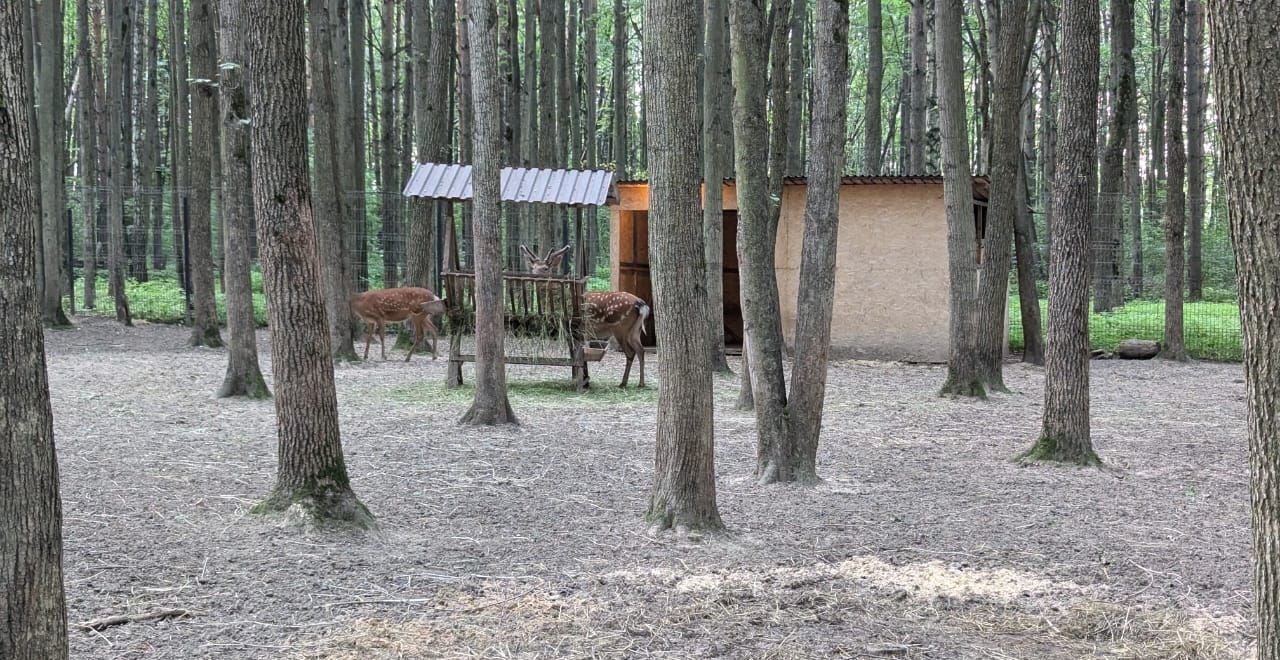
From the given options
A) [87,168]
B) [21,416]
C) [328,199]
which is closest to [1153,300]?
[328,199]

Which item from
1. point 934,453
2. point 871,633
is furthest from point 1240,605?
point 934,453

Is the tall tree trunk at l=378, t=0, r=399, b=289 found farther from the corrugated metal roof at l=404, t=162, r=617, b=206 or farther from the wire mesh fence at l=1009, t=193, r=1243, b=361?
the wire mesh fence at l=1009, t=193, r=1243, b=361

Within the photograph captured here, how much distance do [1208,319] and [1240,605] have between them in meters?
16.1

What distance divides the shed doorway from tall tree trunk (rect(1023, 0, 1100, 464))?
10341mm

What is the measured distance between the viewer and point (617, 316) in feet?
40.8

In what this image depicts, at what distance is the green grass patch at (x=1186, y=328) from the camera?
17.2 metres

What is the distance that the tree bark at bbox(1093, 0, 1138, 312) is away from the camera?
13992 millimetres

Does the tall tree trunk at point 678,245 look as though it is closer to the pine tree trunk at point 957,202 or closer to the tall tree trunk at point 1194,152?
the pine tree trunk at point 957,202

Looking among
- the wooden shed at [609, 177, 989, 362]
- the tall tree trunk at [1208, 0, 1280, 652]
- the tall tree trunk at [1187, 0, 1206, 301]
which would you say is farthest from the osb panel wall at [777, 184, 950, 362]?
the tall tree trunk at [1208, 0, 1280, 652]

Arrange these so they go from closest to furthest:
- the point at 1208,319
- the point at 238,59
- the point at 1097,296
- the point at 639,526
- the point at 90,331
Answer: the point at 639,526 < the point at 238,59 < the point at 90,331 < the point at 1208,319 < the point at 1097,296

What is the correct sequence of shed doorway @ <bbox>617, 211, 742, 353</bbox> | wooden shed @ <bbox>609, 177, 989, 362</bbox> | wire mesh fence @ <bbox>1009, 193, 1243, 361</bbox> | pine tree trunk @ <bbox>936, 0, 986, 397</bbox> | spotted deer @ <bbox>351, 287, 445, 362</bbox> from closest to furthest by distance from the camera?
1. pine tree trunk @ <bbox>936, 0, 986, 397</bbox>
2. spotted deer @ <bbox>351, 287, 445, 362</bbox>
3. wooden shed @ <bbox>609, 177, 989, 362</bbox>
4. wire mesh fence @ <bbox>1009, 193, 1243, 361</bbox>
5. shed doorway @ <bbox>617, 211, 742, 353</bbox>

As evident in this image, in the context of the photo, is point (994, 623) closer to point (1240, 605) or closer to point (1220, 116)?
point (1240, 605)

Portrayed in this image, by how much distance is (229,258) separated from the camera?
32.6 feet

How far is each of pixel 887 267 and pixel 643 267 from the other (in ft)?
14.6
